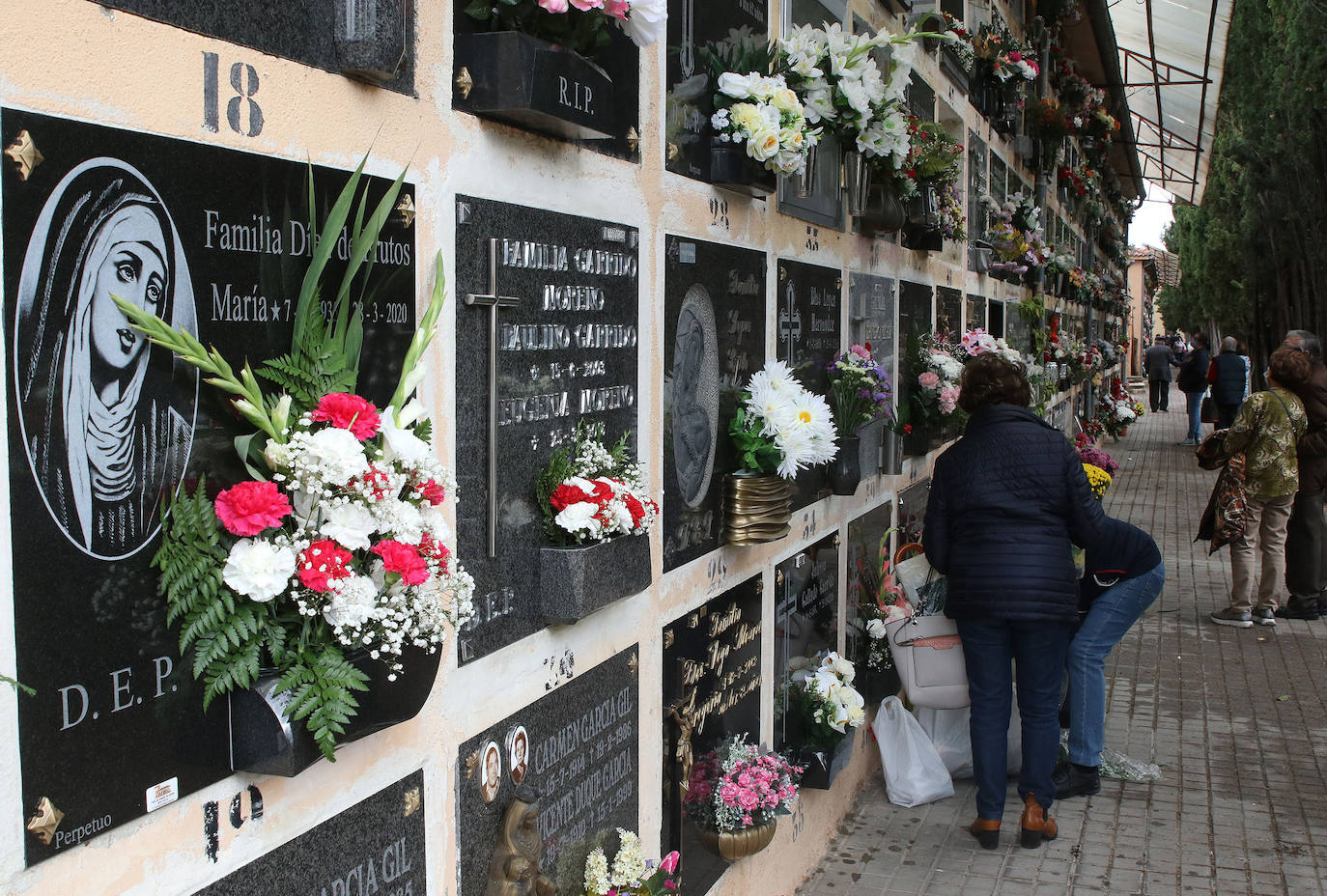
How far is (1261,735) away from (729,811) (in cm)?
380

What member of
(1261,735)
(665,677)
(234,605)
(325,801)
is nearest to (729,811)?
(665,677)

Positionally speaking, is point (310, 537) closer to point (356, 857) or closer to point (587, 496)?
point (356, 857)

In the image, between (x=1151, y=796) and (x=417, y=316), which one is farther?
(x=1151, y=796)

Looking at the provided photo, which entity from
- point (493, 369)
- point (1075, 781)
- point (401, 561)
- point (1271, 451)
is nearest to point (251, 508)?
point (401, 561)

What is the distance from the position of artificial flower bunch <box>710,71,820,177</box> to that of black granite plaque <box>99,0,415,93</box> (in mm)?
1513

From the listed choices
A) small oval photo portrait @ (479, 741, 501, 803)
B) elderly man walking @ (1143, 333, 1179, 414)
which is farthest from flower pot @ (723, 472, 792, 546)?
elderly man walking @ (1143, 333, 1179, 414)

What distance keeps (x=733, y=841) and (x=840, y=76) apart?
7.55 ft

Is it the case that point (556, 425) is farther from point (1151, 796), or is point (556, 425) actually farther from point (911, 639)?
point (1151, 796)

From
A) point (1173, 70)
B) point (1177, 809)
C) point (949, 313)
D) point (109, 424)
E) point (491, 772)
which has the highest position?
point (1173, 70)

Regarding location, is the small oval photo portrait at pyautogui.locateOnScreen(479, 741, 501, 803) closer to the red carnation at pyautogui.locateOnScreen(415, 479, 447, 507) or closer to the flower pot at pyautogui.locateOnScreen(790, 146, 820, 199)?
the red carnation at pyautogui.locateOnScreen(415, 479, 447, 507)

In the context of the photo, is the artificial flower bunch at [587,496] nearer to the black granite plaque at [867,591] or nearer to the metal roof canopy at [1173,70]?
the black granite plaque at [867,591]

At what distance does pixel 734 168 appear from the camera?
3.46 m

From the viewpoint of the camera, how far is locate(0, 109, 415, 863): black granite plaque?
54.9 inches

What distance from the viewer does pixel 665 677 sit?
335 cm
